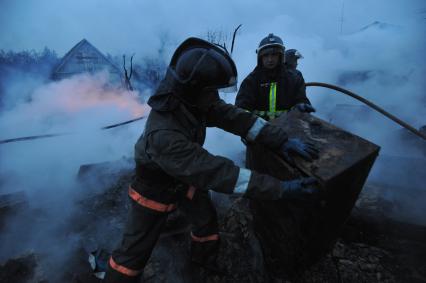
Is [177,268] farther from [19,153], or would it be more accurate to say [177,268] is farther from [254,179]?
[19,153]

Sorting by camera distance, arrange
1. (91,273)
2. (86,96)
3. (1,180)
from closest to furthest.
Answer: (91,273) → (1,180) → (86,96)

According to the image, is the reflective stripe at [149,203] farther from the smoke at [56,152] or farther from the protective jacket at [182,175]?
the smoke at [56,152]

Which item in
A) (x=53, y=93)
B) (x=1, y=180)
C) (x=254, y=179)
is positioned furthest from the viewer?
(x=53, y=93)

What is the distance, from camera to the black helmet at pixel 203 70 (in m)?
1.85

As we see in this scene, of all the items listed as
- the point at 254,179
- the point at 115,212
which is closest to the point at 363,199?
the point at 254,179

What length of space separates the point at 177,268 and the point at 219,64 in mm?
2331

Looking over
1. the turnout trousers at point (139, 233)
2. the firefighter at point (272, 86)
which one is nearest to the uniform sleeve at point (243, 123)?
the turnout trousers at point (139, 233)

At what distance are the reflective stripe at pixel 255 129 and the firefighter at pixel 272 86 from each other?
4.11ft

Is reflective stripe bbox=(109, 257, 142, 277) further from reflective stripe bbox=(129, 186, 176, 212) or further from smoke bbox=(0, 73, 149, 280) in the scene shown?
smoke bbox=(0, 73, 149, 280)

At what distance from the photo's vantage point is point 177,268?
288 cm

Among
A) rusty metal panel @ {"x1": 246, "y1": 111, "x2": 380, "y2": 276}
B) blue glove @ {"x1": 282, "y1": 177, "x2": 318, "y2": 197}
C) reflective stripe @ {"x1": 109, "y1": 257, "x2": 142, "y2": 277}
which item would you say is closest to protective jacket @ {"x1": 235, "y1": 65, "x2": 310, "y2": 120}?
rusty metal panel @ {"x1": 246, "y1": 111, "x2": 380, "y2": 276}

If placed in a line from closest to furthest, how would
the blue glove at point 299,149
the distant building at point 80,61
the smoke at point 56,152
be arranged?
the blue glove at point 299,149, the smoke at point 56,152, the distant building at point 80,61

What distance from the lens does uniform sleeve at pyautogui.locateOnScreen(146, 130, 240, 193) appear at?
1.76 meters

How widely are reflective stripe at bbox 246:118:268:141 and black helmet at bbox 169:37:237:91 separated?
0.55 metres
